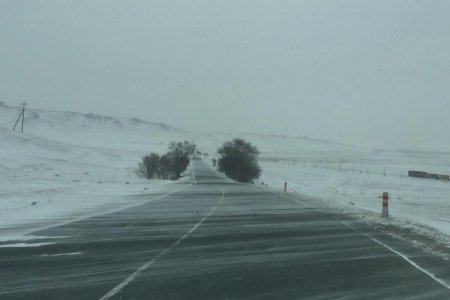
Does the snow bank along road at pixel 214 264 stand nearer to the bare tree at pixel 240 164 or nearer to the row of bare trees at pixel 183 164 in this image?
the row of bare trees at pixel 183 164

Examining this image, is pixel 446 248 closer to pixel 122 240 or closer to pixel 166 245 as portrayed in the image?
pixel 166 245

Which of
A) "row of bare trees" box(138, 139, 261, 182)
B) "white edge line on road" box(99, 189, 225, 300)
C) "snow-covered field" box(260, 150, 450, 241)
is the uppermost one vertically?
"row of bare trees" box(138, 139, 261, 182)

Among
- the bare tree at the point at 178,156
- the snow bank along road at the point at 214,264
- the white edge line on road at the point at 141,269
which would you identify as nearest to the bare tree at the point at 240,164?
the bare tree at the point at 178,156

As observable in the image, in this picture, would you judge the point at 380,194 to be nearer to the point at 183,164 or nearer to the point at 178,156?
the point at 178,156

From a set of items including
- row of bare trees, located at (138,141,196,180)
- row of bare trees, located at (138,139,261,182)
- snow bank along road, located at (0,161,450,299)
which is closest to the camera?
snow bank along road, located at (0,161,450,299)

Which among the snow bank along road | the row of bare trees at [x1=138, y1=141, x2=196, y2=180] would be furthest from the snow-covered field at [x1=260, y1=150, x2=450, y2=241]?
the row of bare trees at [x1=138, y1=141, x2=196, y2=180]

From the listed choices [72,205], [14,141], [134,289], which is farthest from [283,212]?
[14,141]

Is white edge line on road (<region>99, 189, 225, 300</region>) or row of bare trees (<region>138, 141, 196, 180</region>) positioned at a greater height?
row of bare trees (<region>138, 141, 196, 180</region>)

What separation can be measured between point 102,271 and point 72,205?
47.3 ft

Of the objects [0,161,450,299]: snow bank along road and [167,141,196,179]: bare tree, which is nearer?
[0,161,450,299]: snow bank along road

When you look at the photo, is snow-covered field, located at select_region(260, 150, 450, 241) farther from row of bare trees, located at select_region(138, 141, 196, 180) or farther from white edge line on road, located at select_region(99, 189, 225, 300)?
row of bare trees, located at select_region(138, 141, 196, 180)

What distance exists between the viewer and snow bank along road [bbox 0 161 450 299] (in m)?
7.73

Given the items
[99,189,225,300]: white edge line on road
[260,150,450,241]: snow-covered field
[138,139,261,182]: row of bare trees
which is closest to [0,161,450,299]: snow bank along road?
[99,189,225,300]: white edge line on road

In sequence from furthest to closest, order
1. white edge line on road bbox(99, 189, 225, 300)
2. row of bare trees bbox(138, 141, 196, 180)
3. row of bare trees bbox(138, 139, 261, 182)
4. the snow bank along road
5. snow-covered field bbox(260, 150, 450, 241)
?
row of bare trees bbox(138, 139, 261, 182) → row of bare trees bbox(138, 141, 196, 180) → snow-covered field bbox(260, 150, 450, 241) → the snow bank along road → white edge line on road bbox(99, 189, 225, 300)
